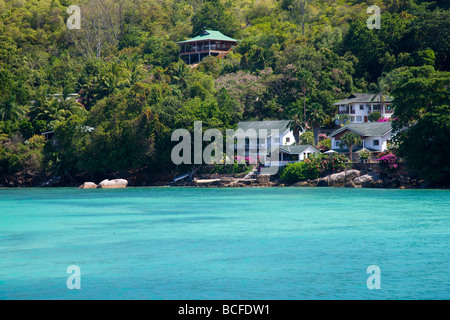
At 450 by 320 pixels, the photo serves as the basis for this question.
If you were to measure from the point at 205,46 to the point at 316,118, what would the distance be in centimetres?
4086

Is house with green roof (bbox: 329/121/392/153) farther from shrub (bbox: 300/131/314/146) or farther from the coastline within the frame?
the coastline

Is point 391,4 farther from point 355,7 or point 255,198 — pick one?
point 255,198

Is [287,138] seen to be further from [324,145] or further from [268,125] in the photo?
[324,145]

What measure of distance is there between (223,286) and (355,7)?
93736 millimetres

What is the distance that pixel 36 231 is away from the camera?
26.6m

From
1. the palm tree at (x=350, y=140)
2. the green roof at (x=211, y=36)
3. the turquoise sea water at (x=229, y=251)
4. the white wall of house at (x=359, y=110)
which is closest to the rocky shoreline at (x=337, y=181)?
the palm tree at (x=350, y=140)

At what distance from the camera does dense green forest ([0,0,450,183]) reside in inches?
2016

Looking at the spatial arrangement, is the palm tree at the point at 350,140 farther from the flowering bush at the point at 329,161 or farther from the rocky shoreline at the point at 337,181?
the rocky shoreline at the point at 337,181

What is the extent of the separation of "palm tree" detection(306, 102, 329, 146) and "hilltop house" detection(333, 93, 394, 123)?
9.05ft

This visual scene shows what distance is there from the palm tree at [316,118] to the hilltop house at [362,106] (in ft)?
9.05

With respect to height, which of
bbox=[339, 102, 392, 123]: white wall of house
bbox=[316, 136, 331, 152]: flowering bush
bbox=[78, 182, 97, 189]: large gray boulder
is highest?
bbox=[339, 102, 392, 123]: white wall of house

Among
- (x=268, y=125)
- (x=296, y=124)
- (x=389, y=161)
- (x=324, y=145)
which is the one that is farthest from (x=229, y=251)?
(x=268, y=125)

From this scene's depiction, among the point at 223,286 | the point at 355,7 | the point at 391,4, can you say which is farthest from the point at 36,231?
the point at 355,7

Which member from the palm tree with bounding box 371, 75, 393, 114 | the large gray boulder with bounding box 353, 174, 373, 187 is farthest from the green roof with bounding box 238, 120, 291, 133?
the large gray boulder with bounding box 353, 174, 373, 187
